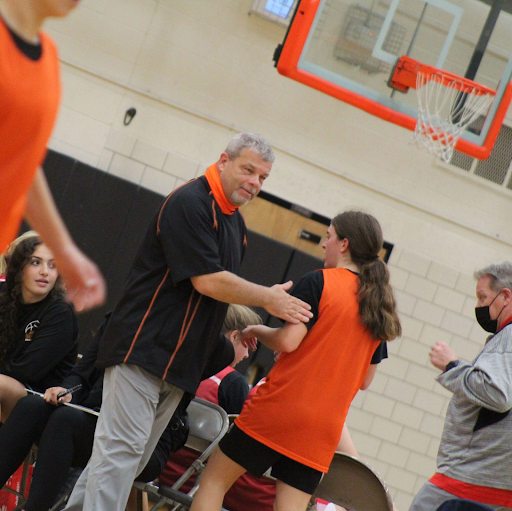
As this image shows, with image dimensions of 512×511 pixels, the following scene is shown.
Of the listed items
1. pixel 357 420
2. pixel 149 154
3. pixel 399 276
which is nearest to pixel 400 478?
pixel 357 420

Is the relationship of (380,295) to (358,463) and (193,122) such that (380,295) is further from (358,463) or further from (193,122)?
(193,122)

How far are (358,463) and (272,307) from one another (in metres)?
0.87

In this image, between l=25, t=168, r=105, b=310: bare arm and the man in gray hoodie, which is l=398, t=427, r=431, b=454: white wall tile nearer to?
the man in gray hoodie

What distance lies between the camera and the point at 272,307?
7.23ft

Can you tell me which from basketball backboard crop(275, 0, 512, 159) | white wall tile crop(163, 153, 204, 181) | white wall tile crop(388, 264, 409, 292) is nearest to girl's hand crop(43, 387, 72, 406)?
basketball backboard crop(275, 0, 512, 159)

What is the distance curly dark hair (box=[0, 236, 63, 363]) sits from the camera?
2.73m

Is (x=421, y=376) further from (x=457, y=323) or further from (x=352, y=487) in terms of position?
(x=352, y=487)

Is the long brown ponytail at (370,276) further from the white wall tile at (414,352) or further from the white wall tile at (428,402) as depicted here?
the white wall tile at (428,402)

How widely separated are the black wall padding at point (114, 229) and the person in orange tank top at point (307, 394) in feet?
9.51

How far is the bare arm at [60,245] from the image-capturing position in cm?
100

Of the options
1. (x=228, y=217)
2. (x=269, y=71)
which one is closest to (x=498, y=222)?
(x=269, y=71)

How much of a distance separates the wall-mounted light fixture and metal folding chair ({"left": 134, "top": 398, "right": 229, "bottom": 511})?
3561mm

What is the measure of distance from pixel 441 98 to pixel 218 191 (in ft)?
9.72

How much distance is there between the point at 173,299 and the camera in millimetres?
2207
